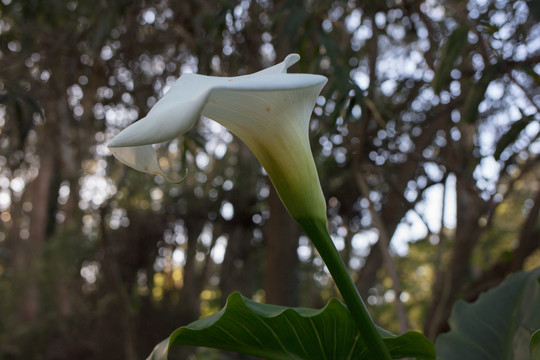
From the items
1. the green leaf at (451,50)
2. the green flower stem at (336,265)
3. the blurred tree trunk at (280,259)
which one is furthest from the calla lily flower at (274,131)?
the blurred tree trunk at (280,259)

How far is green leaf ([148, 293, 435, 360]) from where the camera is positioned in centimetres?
62

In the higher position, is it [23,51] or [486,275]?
[23,51]

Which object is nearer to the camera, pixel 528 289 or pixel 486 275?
pixel 528 289

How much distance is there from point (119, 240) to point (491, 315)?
4.05 m

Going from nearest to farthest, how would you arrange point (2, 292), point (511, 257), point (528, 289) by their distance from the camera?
point (528, 289) → point (511, 257) → point (2, 292)

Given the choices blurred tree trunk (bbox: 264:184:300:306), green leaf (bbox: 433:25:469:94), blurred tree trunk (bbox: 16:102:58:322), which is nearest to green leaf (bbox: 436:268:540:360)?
green leaf (bbox: 433:25:469:94)

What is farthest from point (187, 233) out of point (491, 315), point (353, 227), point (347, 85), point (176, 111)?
point (176, 111)

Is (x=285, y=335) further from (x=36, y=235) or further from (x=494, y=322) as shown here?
(x=36, y=235)

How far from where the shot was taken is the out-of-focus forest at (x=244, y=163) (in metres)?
1.69

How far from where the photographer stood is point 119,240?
4.66 meters

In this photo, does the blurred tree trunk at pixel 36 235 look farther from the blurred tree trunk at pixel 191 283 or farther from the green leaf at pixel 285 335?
the green leaf at pixel 285 335

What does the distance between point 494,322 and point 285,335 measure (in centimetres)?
38

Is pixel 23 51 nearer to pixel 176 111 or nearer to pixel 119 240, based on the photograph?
pixel 176 111

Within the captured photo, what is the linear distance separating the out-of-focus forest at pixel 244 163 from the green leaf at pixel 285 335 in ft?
2.20
